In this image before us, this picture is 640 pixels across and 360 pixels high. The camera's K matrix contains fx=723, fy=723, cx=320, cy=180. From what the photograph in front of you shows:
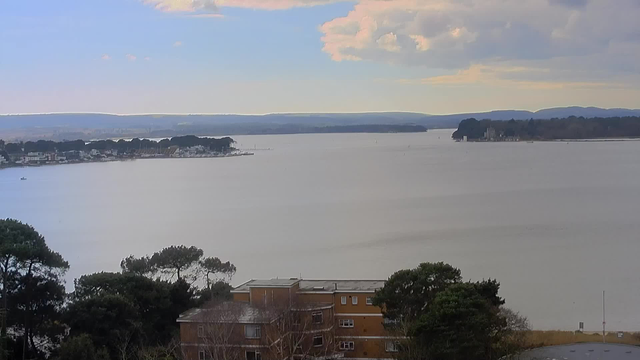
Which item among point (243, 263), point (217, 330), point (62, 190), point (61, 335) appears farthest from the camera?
point (62, 190)

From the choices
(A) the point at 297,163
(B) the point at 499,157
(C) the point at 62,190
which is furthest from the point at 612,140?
(C) the point at 62,190

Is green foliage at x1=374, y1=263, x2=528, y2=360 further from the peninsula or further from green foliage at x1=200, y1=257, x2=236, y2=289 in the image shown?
the peninsula

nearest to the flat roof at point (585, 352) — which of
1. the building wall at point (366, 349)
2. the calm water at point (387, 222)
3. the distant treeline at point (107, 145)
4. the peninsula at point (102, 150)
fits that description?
the building wall at point (366, 349)

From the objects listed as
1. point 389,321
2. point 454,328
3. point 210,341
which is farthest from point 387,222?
point 210,341

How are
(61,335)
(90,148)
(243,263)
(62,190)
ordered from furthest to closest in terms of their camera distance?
(90,148) → (62,190) → (243,263) → (61,335)

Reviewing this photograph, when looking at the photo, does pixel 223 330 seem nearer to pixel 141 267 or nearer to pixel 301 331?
pixel 301 331

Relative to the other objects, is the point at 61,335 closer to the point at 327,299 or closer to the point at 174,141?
the point at 327,299

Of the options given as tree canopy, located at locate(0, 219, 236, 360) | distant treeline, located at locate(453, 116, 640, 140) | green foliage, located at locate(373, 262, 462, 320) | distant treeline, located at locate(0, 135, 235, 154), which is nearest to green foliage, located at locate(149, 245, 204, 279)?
tree canopy, located at locate(0, 219, 236, 360)
